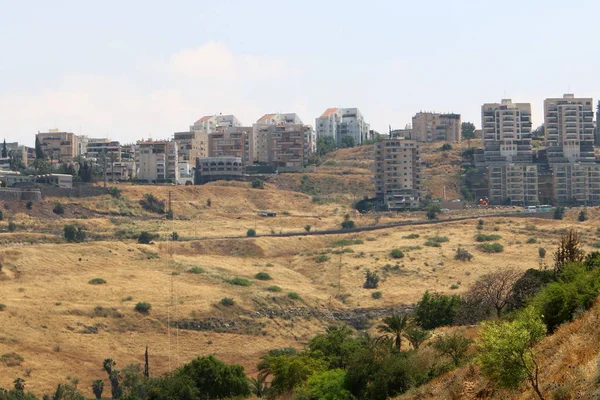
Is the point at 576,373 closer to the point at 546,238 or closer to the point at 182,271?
the point at 182,271

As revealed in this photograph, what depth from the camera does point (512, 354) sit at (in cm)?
2688

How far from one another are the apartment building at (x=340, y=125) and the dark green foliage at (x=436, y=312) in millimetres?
132270

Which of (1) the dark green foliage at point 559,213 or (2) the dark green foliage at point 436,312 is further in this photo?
(1) the dark green foliage at point 559,213

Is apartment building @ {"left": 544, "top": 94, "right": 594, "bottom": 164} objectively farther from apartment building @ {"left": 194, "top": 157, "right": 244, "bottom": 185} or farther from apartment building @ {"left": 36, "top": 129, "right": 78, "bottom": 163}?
apartment building @ {"left": 36, "top": 129, "right": 78, "bottom": 163}

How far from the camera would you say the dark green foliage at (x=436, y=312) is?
57.1 meters

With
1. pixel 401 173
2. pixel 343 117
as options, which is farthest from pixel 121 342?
pixel 343 117

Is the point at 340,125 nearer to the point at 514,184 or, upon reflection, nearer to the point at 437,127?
the point at 437,127

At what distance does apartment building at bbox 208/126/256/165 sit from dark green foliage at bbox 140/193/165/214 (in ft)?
97.0

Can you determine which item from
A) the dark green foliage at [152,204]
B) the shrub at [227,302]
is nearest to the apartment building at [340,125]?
the dark green foliage at [152,204]

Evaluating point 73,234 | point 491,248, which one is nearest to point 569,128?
point 491,248

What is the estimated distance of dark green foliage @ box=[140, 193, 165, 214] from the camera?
5007 inches

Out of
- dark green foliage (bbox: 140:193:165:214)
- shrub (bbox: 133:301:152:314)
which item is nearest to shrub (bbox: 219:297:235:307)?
shrub (bbox: 133:301:152:314)

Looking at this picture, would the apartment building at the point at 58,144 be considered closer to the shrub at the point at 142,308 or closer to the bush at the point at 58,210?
the bush at the point at 58,210

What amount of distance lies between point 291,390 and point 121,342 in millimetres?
30298
